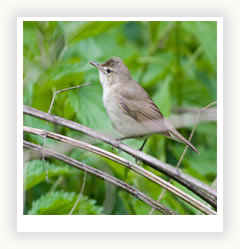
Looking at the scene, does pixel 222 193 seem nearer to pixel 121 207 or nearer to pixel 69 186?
pixel 121 207

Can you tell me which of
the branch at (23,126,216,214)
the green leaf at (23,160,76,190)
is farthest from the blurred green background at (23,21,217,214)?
the branch at (23,126,216,214)

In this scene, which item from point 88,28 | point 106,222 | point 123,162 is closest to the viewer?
point 123,162

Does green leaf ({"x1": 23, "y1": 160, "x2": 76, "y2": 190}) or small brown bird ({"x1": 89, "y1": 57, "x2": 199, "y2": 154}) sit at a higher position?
small brown bird ({"x1": 89, "y1": 57, "x2": 199, "y2": 154})

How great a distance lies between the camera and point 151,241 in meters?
2.13

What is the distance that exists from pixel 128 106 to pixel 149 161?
0.31 meters

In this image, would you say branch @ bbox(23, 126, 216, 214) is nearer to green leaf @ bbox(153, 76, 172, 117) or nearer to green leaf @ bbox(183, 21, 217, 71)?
green leaf @ bbox(153, 76, 172, 117)

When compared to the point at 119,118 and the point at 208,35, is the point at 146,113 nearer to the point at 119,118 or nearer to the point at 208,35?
the point at 119,118

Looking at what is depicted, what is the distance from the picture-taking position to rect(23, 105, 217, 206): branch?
1.98 meters

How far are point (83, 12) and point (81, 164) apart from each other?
0.67 meters

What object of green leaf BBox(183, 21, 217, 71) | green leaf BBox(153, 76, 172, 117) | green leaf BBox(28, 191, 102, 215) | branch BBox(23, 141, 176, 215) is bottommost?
green leaf BBox(28, 191, 102, 215)

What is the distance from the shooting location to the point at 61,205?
2.14 metres

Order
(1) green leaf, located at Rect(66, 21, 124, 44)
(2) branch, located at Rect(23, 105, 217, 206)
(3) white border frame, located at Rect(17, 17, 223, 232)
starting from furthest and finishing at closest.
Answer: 1. (1) green leaf, located at Rect(66, 21, 124, 44)
2. (3) white border frame, located at Rect(17, 17, 223, 232)
3. (2) branch, located at Rect(23, 105, 217, 206)

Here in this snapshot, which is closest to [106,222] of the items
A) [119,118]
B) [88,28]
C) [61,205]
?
[61,205]

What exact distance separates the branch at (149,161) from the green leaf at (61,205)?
0.29m
